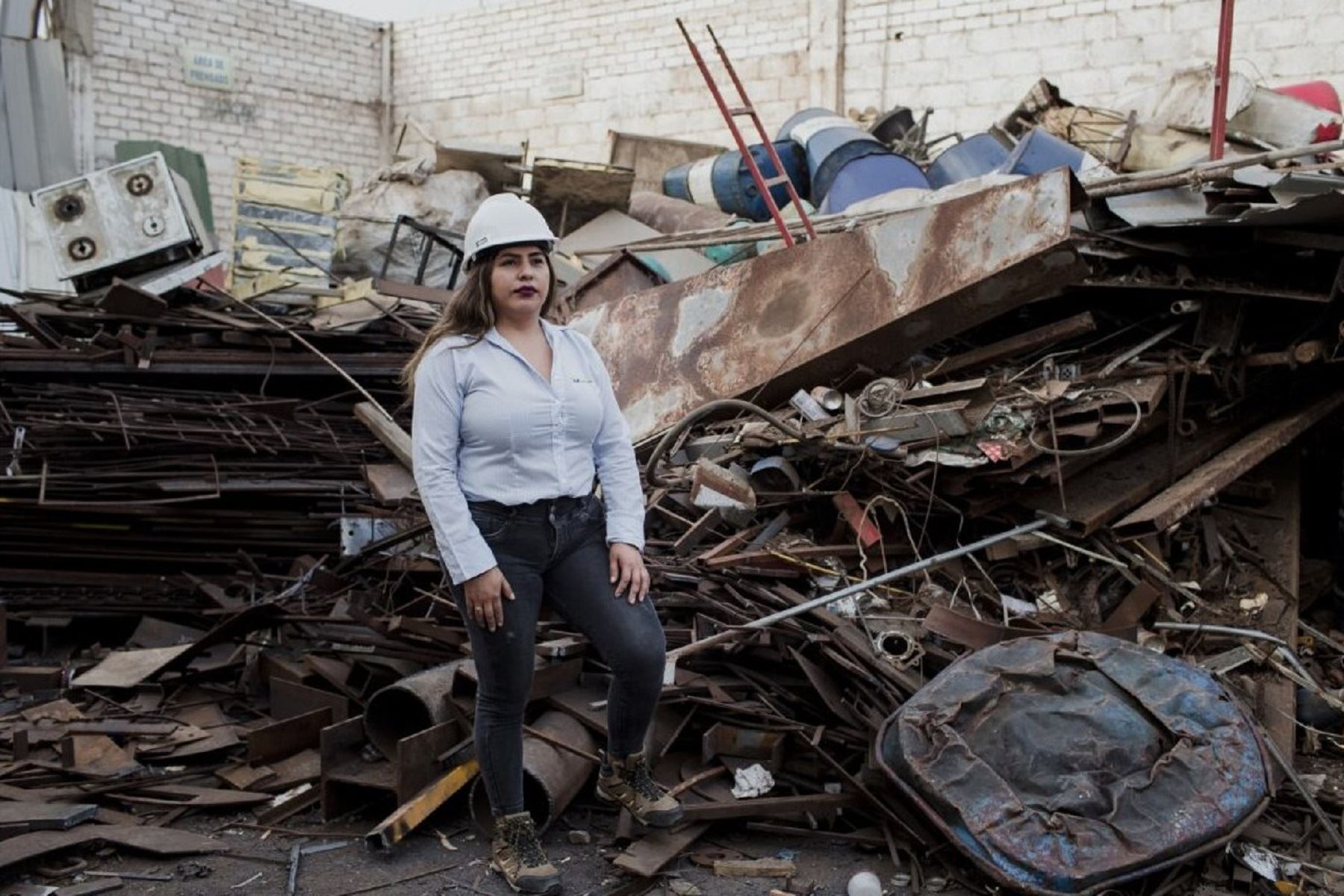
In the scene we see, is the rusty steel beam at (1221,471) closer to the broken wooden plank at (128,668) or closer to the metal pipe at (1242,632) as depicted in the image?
the metal pipe at (1242,632)

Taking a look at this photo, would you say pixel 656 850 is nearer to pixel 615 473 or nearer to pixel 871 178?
pixel 615 473

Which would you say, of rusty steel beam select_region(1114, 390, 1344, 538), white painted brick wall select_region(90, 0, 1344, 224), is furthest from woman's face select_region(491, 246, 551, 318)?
white painted brick wall select_region(90, 0, 1344, 224)

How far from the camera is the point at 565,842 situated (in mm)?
3729

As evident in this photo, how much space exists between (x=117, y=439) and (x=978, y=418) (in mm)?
4374

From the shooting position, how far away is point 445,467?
3074 mm

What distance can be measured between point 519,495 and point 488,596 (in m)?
0.28

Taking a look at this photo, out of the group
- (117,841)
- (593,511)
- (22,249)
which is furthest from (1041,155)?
(22,249)

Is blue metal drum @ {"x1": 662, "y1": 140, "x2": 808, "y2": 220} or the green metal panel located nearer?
blue metal drum @ {"x1": 662, "y1": 140, "x2": 808, "y2": 220}

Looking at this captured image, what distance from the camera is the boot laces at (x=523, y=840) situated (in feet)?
10.8

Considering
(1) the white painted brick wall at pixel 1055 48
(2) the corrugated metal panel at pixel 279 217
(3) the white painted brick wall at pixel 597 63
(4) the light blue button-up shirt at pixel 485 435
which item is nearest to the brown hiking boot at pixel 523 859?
(4) the light blue button-up shirt at pixel 485 435

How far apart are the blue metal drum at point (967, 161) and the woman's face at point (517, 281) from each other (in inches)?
229

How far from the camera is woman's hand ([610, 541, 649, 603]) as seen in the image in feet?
10.7

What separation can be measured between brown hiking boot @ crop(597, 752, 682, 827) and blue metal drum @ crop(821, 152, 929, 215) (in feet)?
18.4

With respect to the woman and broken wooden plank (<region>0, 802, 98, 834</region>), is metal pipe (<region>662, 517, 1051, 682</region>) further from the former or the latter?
broken wooden plank (<region>0, 802, 98, 834</region>)
